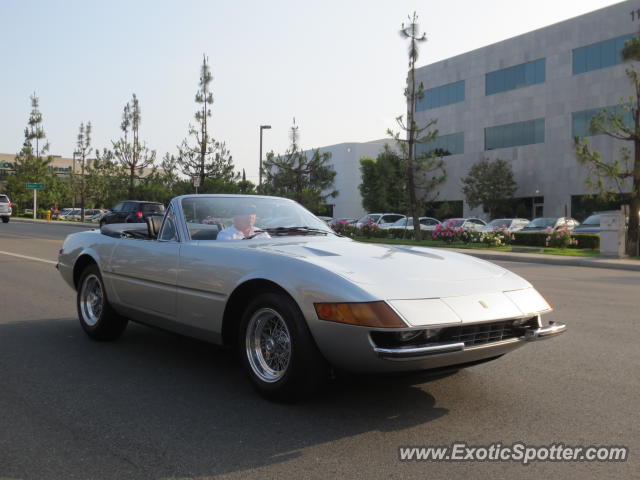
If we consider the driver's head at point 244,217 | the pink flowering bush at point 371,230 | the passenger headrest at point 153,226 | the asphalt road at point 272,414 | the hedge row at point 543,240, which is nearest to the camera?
the asphalt road at point 272,414

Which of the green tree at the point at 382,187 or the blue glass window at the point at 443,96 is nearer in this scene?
the blue glass window at the point at 443,96

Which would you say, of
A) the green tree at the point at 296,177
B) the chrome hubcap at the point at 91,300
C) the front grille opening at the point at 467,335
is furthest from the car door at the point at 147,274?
the green tree at the point at 296,177

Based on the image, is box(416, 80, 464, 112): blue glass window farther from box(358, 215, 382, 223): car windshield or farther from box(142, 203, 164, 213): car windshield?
box(142, 203, 164, 213): car windshield

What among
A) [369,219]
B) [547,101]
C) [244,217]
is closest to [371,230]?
[369,219]

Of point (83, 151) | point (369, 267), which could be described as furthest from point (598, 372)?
point (83, 151)

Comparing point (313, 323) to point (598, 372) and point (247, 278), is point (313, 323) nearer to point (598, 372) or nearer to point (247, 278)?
point (247, 278)

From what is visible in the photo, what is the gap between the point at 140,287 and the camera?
5.33 m

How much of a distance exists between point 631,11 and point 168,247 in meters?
44.2

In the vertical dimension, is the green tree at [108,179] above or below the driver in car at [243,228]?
above

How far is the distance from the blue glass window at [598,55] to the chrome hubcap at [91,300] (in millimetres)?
42921

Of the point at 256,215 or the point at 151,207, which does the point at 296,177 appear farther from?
the point at 256,215

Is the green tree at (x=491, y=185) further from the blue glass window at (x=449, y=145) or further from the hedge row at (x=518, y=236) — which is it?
the hedge row at (x=518, y=236)

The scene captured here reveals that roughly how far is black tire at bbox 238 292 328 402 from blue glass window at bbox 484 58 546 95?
47.6m

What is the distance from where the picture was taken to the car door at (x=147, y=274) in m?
4.99
